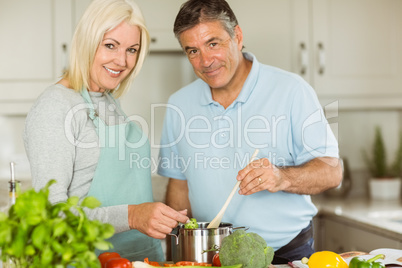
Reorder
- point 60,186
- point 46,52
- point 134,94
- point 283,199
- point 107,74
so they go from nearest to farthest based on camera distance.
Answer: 1. point 60,186
2. point 107,74
3. point 283,199
4. point 46,52
5. point 134,94

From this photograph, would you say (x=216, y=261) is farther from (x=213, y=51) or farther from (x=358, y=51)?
(x=358, y=51)

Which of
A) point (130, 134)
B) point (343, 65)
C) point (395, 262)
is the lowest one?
point (395, 262)

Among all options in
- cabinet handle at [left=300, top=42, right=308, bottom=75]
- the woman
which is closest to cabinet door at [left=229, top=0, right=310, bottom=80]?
cabinet handle at [left=300, top=42, right=308, bottom=75]

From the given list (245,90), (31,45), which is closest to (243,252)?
(245,90)

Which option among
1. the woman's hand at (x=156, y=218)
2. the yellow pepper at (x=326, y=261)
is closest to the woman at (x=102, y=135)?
the woman's hand at (x=156, y=218)

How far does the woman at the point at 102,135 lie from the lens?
132 centimetres

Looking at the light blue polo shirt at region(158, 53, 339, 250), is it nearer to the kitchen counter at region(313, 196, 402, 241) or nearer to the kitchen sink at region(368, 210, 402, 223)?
the kitchen counter at region(313, 196, 402, 241)

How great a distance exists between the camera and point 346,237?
2605mm

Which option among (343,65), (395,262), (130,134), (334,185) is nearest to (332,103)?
(343,65)

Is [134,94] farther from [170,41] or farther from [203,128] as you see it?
[203,128]

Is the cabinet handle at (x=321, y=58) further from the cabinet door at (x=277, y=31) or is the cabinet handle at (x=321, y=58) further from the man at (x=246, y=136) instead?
the man at (x=246, y=136)

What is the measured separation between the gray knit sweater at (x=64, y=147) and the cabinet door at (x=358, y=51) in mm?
1728

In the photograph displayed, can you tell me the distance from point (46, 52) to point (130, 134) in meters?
1.29

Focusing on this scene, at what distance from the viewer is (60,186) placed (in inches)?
51.6
